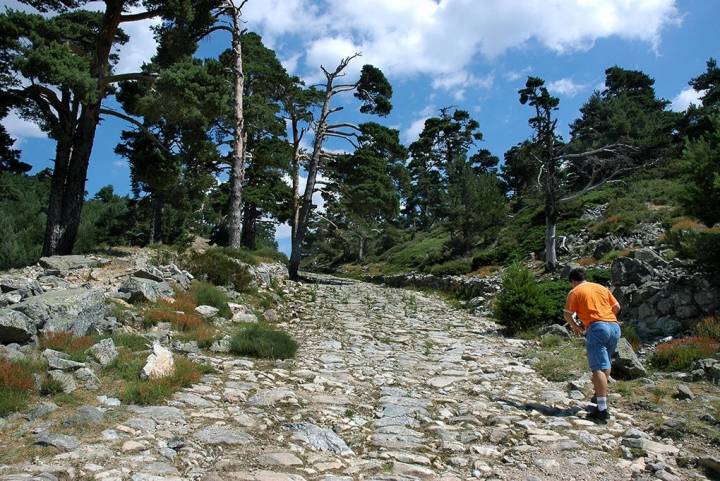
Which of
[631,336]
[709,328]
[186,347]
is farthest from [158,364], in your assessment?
[709,328]

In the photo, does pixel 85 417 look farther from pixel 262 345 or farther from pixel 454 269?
pixel 454 269

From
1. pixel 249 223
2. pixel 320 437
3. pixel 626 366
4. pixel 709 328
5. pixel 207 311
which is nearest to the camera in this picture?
pixel 320 437

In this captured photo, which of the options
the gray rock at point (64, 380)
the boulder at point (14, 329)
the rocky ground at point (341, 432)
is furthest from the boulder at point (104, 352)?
the rocky ground at point (341, 432)

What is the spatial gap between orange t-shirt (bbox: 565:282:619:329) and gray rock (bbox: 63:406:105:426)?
18.3ft

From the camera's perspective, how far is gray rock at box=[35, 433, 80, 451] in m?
4.04

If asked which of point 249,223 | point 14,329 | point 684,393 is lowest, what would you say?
point 684,393

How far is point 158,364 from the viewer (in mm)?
6078

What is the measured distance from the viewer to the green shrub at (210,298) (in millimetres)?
10359

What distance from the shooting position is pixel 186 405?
5.38m

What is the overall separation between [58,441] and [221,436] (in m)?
1.33

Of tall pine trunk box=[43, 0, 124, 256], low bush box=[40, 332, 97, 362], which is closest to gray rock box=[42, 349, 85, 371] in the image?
low bush box=[40, 332, 97, 362]

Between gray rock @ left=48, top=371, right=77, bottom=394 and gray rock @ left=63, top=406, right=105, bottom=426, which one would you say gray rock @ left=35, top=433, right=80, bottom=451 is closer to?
gray rock @ left=63, top=406, right=105, bottom=426

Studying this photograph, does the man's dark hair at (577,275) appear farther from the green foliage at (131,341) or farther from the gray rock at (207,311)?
the gray rock at (207,311)

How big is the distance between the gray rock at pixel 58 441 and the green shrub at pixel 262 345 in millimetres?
3840
